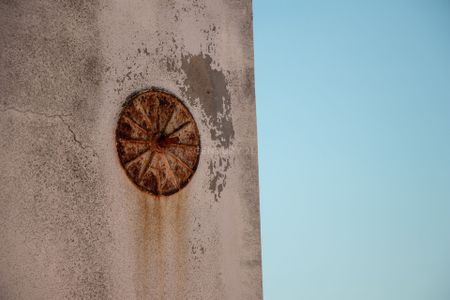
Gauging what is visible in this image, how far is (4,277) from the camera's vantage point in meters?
2.04

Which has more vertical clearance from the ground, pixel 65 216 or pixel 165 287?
pixel 65 216

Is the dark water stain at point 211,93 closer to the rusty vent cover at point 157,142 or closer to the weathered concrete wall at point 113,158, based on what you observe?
the weathered concrete wall at point 113,158

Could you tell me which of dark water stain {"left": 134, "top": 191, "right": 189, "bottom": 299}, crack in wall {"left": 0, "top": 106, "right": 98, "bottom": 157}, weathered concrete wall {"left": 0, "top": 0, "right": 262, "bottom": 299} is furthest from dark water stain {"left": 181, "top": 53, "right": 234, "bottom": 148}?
crack in wall {"left": 0, "top": 106, "right": 98, "bottom": 157}

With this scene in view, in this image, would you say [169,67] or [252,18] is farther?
[252,18]

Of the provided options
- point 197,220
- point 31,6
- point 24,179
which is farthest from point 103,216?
point 31,6

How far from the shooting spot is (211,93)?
10.2 feet

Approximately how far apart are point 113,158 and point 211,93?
3.05 feet

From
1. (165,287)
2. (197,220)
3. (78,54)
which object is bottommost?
(165,287)

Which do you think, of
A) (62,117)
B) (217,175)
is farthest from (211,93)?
(62,117)

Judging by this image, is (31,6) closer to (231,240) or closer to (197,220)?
(197,220)

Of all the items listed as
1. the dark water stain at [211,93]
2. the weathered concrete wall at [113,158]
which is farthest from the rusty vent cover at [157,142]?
the dark water stain at [211,93]

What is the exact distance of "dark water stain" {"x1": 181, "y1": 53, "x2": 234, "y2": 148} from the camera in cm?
301

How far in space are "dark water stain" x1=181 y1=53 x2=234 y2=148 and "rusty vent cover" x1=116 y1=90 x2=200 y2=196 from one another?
0.54 ft

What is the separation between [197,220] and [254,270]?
62 cm
